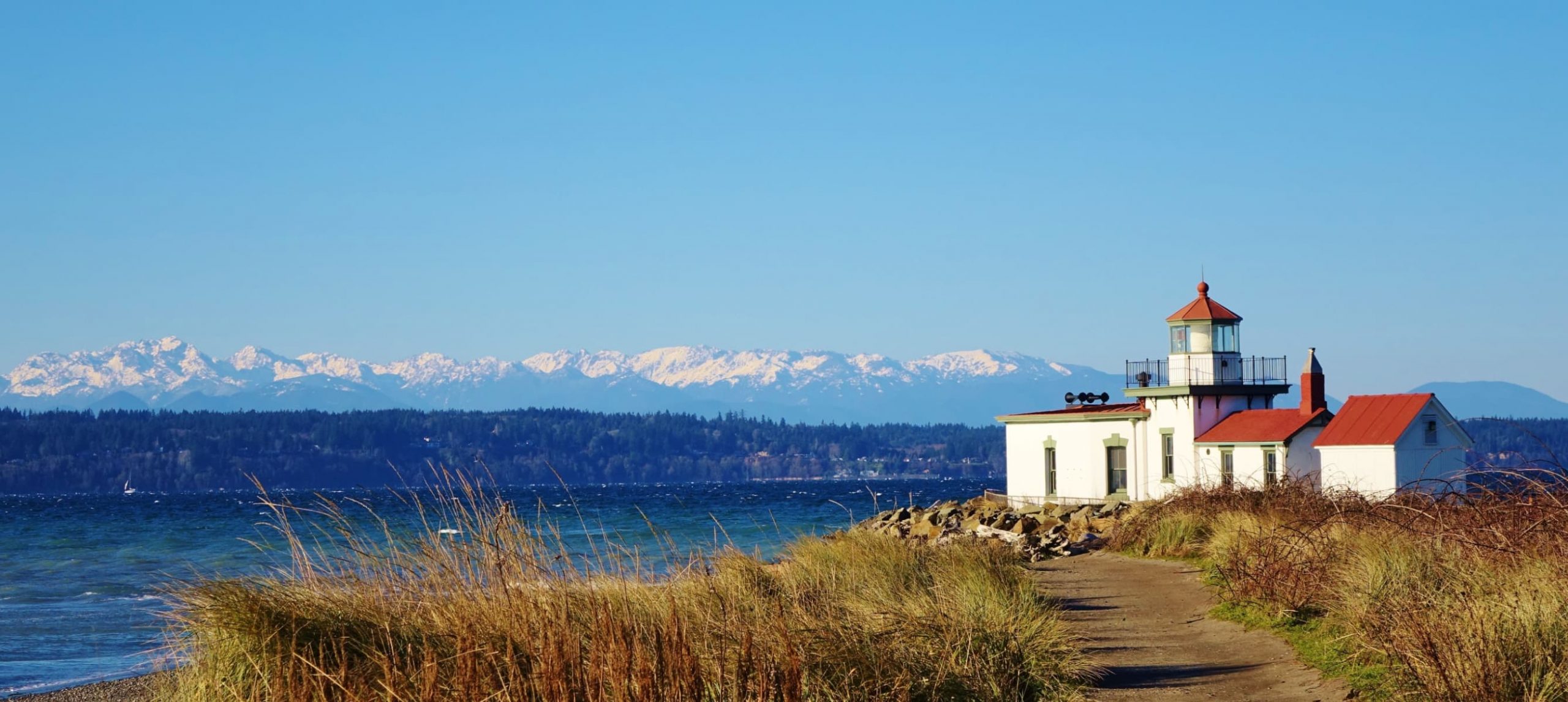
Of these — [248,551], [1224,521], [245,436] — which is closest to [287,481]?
[245,436]

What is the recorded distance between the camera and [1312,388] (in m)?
30.6

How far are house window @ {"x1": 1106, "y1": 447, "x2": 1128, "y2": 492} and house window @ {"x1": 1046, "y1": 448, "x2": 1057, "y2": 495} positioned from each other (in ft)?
5.95

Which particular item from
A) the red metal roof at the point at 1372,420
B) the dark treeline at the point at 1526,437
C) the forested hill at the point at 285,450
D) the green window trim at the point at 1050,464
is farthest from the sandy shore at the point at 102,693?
the forested hill at the point at 285,450

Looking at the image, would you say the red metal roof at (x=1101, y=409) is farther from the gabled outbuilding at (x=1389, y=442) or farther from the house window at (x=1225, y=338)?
the gabled outbuilding at (x=1389, y=442)

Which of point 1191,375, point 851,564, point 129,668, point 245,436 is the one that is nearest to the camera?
point 851,564

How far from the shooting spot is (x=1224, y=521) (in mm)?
17406

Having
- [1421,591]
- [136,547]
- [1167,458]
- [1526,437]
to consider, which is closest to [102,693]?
[1421,591]

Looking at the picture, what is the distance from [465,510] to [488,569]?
0.33 m

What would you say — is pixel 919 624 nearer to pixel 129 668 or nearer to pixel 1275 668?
pixel 1275 668

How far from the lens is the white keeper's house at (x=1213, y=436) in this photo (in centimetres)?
2800

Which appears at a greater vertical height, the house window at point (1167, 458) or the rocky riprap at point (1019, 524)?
the house window at point (1167, 458)

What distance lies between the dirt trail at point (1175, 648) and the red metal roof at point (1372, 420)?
14.1 meters

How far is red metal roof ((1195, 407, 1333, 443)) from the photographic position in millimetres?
29844

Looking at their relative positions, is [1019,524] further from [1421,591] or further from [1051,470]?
[1421,591]
